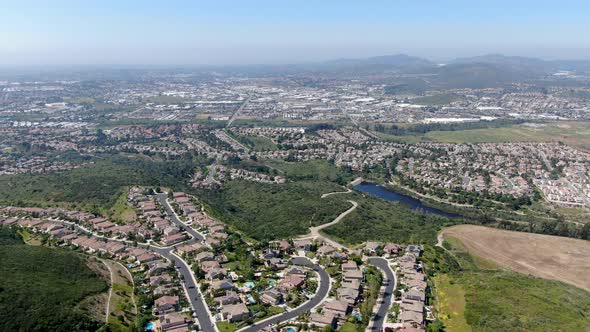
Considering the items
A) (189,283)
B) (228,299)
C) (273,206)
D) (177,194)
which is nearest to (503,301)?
(228,299)

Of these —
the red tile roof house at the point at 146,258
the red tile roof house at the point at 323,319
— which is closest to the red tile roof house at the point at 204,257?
the red tile roof house at the point at 146,258

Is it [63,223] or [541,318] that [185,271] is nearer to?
[63,223]

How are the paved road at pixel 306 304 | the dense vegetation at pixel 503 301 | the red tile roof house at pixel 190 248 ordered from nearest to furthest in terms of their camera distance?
the paved road at pixel 306 304
the dense vegetation at pixel 503 301
the red tile roof house at pixel 190 248

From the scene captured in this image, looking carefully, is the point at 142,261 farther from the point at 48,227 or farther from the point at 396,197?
the point at 396,197

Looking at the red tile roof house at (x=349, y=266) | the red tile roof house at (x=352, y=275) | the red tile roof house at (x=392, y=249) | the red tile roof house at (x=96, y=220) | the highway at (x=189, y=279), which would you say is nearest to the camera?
the highway at (x=189, y=279)

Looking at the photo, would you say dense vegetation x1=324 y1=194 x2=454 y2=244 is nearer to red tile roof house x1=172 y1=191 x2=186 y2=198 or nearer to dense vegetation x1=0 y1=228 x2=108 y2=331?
red tile roof house x1=172 y1=191 x2=186 y2=198

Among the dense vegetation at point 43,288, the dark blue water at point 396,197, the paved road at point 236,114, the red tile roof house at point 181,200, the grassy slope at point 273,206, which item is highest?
the paved road at point 236,114

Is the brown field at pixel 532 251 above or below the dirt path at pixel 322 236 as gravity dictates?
below

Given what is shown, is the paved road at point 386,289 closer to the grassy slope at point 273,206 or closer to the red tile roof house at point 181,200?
the grassy slope at point 273,206
